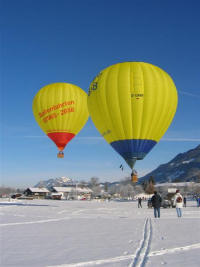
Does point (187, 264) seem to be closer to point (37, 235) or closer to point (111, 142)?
point (37, 235)

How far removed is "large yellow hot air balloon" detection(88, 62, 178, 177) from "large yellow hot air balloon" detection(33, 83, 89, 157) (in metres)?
9.89

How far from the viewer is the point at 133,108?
86.5 ft

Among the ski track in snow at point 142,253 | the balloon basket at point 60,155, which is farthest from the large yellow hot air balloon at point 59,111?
the ski track in snow at point 142,253

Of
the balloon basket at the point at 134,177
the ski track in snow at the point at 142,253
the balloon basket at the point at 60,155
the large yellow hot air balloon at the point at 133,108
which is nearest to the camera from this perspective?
the ski track in snow at the point at 142,253

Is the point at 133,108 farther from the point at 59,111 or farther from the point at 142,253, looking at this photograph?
the point at 142,253

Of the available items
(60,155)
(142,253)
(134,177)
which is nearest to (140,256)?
(142,253)

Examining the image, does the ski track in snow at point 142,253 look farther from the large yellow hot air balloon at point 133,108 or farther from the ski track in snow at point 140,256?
the large yellow hot air balloon at point 133,108

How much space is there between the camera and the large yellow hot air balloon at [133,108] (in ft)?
86.6

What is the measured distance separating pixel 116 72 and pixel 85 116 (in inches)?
508

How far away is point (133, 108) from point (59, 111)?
12.7m

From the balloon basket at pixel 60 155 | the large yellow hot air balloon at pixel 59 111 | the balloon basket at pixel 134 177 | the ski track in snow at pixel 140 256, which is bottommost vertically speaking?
the ski track in snow at pixel 140 256

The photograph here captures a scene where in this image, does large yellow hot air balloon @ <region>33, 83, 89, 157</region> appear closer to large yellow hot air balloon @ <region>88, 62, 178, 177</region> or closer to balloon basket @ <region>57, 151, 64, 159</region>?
balloon basket @ <region>57, 151, 64, 159</region>

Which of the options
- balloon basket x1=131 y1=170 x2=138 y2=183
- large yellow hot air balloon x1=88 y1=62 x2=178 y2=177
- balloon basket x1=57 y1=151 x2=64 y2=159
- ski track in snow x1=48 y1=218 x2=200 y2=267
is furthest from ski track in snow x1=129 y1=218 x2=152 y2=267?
balloon basket x1=57 y1=151 x2=64 y2=159

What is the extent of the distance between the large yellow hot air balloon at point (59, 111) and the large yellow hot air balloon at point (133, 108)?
989 centimetres
